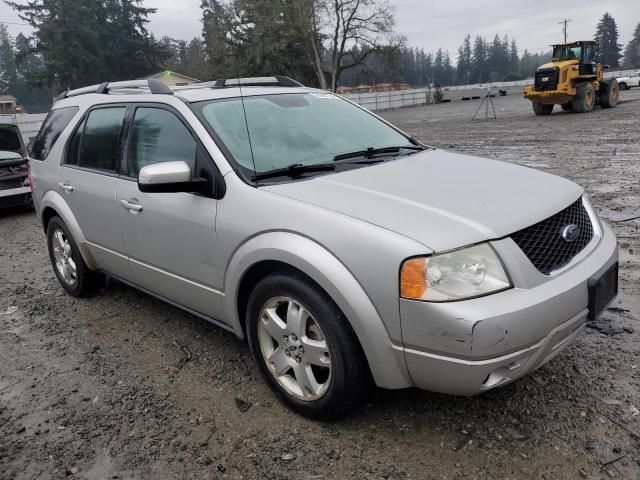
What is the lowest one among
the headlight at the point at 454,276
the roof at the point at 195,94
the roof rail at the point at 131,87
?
the headlight at the point at 454,276

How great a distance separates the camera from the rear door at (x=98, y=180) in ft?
12.9

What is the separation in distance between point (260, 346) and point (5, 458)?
4.48 ft

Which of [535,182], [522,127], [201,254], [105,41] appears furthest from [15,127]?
[105,41]

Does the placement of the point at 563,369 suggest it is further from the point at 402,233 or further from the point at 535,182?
the point at 402,233

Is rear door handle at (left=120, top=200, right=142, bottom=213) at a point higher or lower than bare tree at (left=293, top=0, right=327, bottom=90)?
lower

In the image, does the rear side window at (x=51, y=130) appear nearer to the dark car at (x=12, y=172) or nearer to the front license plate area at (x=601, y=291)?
the front license plate area at (x=601, y=291)

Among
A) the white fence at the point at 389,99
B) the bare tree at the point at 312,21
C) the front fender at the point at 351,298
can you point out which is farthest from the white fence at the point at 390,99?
the front fender at the point at 351,298

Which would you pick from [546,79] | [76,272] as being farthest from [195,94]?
[546,79]

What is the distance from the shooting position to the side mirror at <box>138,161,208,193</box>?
116 inches

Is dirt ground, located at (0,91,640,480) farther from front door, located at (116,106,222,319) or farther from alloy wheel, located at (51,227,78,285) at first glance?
alloy wheel, located at (51,227,78,285)

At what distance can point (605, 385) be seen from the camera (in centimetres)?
291

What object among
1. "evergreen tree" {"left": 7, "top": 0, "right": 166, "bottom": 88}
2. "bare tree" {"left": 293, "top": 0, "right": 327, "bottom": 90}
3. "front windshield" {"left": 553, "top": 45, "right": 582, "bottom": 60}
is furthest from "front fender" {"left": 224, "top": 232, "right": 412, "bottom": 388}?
"evergreen tree" {"left": 7, "top": 0, "right": 166, "bottom": 88}

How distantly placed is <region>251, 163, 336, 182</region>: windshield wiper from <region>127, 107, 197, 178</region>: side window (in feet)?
1.62

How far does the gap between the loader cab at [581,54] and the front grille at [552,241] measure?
67.9ft
